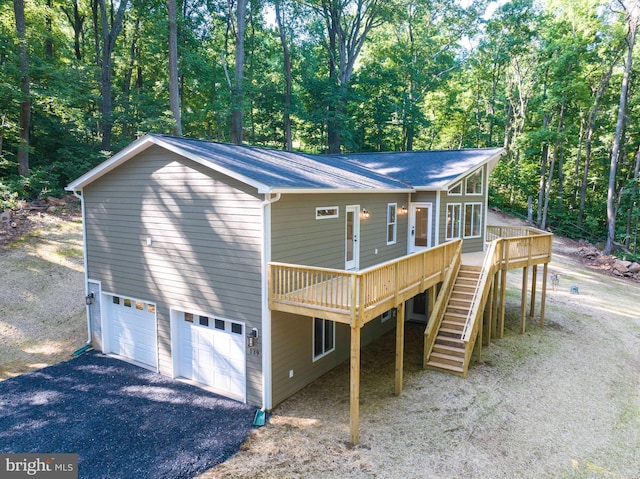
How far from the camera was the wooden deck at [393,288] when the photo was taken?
7539 millimetres

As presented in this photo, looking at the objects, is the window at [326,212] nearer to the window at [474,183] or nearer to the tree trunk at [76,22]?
the window at [474,183]

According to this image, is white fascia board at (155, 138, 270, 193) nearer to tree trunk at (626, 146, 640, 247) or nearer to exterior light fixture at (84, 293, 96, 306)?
exterior light fixture at (84, 293, 96, 306)

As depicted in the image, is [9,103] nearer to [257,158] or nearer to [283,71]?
[257,158]

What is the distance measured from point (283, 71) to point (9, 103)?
18946mm

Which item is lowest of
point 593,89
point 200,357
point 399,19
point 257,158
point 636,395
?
point 636,395

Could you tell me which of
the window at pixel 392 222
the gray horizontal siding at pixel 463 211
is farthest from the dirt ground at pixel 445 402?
the window at pixel 392 222

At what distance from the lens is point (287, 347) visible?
9.01m

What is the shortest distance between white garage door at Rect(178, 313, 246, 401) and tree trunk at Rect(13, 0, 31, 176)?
13.8 metres

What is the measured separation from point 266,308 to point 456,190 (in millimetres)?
9178

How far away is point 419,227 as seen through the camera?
46.6 ft

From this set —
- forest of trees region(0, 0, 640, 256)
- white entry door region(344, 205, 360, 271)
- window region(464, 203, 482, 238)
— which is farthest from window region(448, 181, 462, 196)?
forest of trees region(0, 0, 640, 256)

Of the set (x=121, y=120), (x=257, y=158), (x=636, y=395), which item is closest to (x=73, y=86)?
(x=121, y=120)

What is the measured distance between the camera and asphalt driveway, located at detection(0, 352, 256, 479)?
6949 mm

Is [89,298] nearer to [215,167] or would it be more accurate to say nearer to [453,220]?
[215,167]
